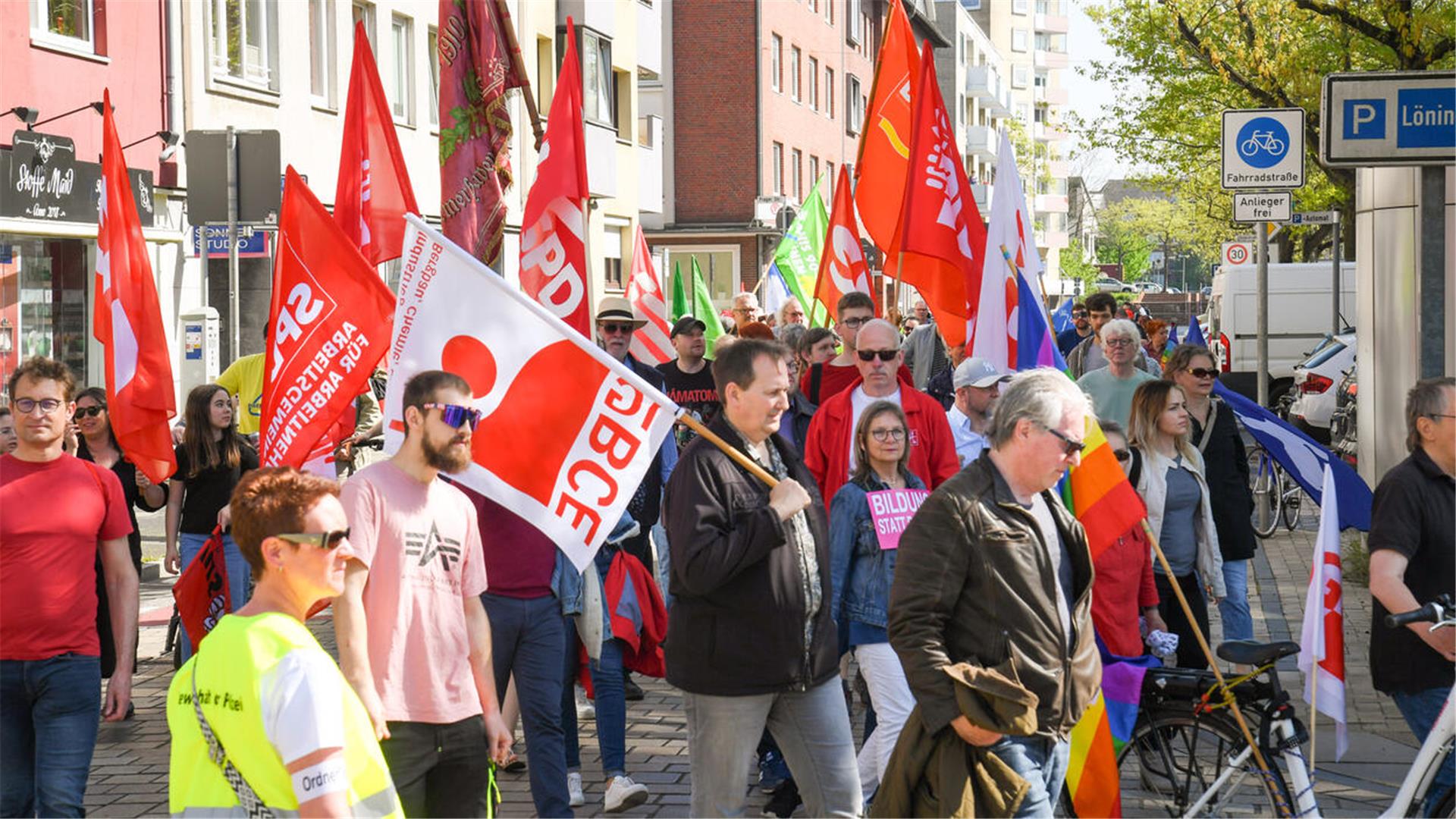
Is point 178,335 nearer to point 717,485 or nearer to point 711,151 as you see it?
point 717,485

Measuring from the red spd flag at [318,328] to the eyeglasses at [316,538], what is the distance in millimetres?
3915

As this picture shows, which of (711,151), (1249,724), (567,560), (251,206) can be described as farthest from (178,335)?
(711,151)

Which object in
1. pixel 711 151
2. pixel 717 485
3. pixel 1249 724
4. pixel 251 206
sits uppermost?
pixel 711 151

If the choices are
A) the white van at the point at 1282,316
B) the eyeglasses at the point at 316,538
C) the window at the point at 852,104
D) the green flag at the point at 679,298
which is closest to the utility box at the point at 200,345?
the green flag at the point at 679,298

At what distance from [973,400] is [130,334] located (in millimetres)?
4199

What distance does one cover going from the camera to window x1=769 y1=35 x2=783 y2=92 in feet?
159

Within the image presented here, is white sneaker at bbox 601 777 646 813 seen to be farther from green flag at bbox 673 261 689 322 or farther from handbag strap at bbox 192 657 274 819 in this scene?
green flag at bbox 673 261 689 322

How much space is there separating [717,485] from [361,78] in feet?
15.3

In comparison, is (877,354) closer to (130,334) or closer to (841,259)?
(130,334)

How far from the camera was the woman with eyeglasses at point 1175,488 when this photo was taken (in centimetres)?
775

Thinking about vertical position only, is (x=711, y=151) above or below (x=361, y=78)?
above

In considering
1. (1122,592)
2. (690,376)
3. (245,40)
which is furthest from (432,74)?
(1122,592)

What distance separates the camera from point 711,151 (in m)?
47.5

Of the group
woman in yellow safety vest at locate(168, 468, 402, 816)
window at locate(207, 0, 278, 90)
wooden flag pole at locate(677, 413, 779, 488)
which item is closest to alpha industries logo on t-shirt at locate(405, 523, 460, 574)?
wooden flag pole at locate(677, 413, 779, 488)
